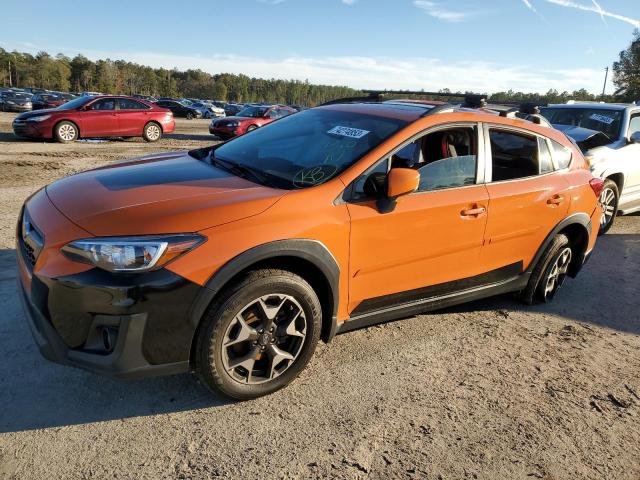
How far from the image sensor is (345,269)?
2.95 metres

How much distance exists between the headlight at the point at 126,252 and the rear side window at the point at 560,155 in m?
3.36

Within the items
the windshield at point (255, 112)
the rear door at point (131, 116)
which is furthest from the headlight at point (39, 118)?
the windshield at point (255, 112)

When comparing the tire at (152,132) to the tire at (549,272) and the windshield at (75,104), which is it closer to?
the windshield at (75,104)

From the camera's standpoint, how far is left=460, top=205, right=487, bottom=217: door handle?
3398mm

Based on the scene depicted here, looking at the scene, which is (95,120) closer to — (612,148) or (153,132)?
(153,132)

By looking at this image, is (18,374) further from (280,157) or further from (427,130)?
(427,130)

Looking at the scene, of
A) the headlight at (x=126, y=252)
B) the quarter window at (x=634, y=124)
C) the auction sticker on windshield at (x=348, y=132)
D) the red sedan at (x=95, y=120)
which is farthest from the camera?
the red sedan at (x=95, y=120)

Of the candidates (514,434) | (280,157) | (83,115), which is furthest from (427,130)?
(83,115)

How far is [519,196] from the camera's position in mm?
3746

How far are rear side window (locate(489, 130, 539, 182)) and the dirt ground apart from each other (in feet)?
4.20

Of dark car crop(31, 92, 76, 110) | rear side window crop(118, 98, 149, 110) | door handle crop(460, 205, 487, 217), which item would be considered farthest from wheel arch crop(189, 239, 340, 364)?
dark car crop(31, 92, 76, 110)

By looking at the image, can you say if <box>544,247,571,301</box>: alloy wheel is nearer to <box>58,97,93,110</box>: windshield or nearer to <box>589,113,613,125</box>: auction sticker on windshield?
<box>589,113,613,125</box>: auction sticker on windshield

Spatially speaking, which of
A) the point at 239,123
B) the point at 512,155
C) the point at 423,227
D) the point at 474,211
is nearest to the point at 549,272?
the point at 512,155

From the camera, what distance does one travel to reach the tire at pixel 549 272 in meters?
4.21
